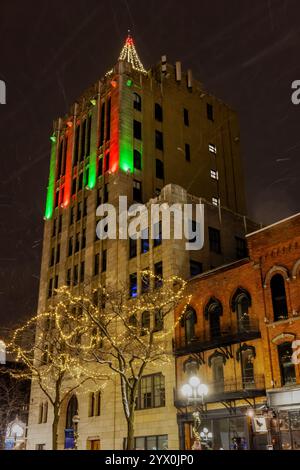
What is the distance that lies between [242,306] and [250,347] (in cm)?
307

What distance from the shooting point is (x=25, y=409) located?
255ft

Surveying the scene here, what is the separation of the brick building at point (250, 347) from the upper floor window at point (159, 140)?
2281 cm

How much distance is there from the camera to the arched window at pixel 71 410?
151ft

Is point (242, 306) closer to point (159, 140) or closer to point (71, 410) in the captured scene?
point (71, 410)

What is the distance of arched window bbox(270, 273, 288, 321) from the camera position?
1172 inches

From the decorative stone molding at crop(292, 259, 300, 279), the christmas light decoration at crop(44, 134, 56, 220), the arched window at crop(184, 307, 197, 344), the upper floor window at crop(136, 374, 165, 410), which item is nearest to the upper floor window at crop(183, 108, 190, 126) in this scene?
the christmas light decoration at crop(44, 134, 56, 220)

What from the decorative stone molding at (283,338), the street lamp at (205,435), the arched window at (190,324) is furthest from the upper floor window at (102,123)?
the street lamp at (205,435)

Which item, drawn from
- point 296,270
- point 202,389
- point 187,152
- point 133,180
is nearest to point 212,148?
point 187,152

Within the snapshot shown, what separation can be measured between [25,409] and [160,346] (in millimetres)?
49657

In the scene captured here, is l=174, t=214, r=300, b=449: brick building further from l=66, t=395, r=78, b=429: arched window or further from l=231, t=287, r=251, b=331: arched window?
l=66, t=395, r=78, b=429: arched window

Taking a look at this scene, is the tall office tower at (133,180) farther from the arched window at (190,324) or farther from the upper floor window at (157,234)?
the arched window at (190,324)

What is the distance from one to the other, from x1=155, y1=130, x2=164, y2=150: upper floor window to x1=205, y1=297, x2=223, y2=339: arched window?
80.7 ft
